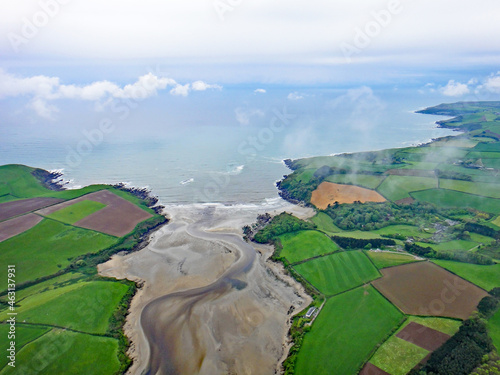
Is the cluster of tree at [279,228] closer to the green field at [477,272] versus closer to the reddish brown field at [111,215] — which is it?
the green field at [477,272]

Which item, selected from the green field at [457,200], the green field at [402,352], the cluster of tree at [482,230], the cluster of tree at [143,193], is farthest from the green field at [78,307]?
the green field at [457,200]

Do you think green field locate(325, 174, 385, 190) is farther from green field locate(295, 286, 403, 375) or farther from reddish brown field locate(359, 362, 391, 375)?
reddish brown field locate(359, 362, 391, 375)

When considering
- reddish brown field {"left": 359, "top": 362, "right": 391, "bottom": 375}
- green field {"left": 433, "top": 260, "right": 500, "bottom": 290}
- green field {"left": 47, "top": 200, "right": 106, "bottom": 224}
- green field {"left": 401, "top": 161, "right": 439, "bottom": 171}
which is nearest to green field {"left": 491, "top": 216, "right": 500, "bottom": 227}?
green field {"left": 433, "top": 260, "right": 500, "bottom": 290}

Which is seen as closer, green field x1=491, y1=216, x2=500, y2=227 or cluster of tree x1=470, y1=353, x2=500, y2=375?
cluster of tree x1=470, y1=353, x2=500, y2=375

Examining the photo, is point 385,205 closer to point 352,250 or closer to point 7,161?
point 352,250

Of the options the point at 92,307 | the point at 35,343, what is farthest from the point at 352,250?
the point at 35,343

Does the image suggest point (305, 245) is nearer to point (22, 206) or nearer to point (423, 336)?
point (423, 336)
